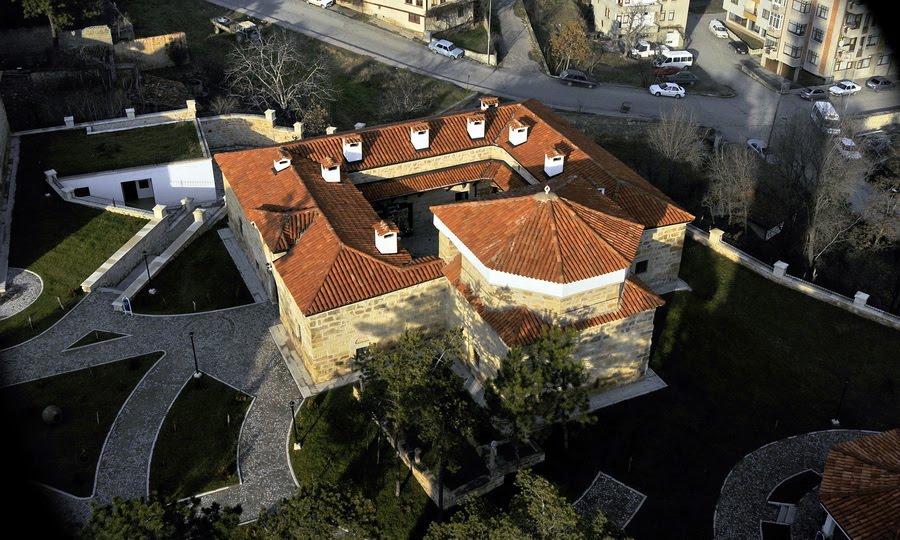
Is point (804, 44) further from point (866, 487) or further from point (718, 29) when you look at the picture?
point (866, 487)

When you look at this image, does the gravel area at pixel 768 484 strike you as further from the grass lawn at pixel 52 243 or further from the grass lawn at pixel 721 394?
the grass lawn at pixel 52 243

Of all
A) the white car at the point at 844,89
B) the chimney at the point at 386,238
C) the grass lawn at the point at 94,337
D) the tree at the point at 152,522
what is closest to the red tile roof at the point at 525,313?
the chimney at the point at 386,238

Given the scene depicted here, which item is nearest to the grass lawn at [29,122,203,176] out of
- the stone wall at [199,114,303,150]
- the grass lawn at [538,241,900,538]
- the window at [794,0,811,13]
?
the stone wall at [199,114,303,150]

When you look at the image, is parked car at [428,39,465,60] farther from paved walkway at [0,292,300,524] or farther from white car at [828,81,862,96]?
paved walkway at [0,292,300,524]

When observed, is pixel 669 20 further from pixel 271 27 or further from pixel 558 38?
pixel 271 27

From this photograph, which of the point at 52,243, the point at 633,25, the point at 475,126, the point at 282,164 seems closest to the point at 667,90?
the point at 633,25

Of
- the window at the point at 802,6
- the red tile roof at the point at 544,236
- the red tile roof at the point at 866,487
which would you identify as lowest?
the red tile roof at the point at 866,487
